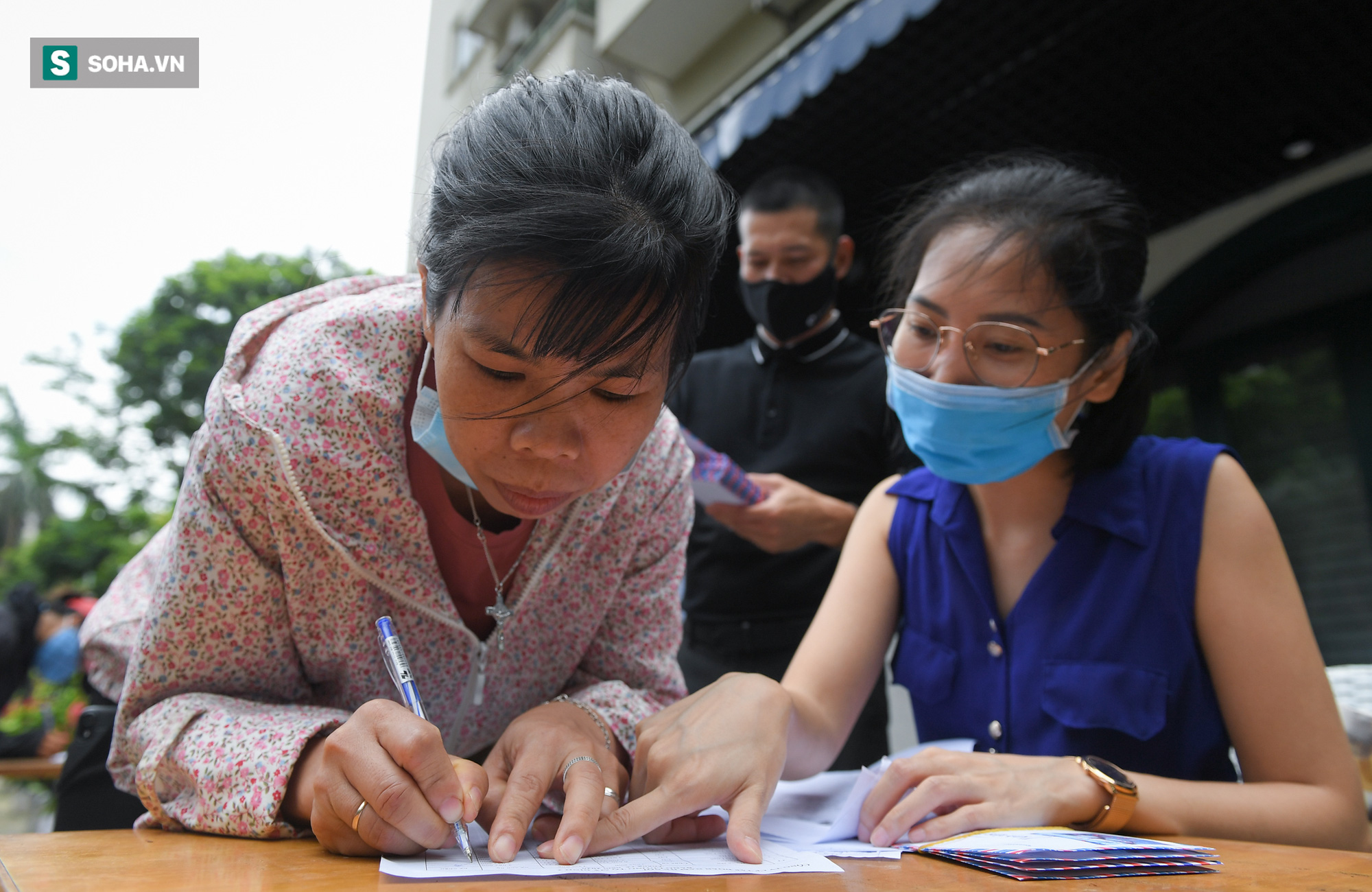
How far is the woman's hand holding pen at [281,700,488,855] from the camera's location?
2.56 feet

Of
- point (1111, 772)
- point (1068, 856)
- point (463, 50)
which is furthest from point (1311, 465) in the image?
point (463, 50)

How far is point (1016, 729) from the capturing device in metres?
1.40

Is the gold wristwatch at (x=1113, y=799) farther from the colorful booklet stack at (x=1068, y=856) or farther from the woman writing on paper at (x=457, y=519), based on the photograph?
the woman writing on paper at (x=457, y=519)

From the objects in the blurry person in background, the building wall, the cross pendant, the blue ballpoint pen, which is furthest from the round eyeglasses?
the blurry person in background

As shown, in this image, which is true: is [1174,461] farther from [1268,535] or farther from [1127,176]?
[1127,176]

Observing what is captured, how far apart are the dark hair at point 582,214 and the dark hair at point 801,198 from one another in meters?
1.60

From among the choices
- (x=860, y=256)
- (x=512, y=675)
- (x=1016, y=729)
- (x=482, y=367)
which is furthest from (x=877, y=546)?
(x=860, y=256)

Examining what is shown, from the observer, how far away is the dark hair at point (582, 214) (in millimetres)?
880

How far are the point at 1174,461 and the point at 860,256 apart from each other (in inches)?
121

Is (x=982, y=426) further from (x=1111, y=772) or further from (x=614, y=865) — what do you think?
(x=614, y=865)

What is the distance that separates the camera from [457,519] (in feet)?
4.01

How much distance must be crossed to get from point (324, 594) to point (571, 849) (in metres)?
0.52

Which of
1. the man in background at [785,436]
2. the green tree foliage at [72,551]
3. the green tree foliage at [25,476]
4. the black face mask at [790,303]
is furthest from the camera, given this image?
the green tree foliage at [25,476]

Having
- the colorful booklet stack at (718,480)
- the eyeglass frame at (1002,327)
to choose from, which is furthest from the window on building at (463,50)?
the eyeglass frame at (1002,327)
